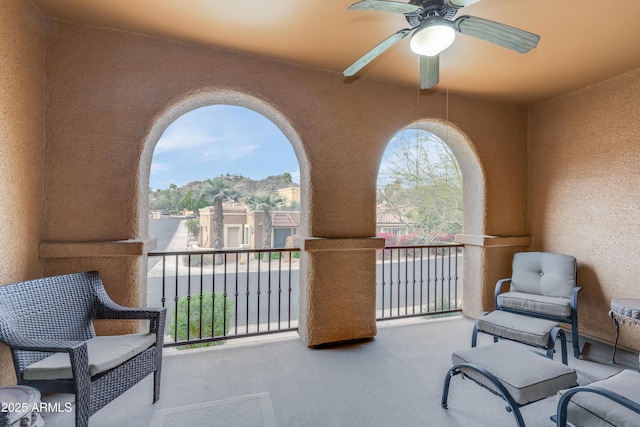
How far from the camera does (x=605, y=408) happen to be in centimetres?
133

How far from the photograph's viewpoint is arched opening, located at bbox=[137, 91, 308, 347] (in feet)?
8.69

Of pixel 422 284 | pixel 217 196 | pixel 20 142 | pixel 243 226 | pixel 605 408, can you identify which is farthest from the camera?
pixel 243 226

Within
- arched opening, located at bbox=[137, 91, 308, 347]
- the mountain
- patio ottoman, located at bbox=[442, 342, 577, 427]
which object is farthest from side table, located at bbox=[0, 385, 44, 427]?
the mountain

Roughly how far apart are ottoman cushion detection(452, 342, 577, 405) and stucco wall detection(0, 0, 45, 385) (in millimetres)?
2892

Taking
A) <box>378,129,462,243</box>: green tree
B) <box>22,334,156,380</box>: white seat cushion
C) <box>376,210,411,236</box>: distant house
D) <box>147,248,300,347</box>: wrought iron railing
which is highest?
<box>378,129,462,243</box>: green tree

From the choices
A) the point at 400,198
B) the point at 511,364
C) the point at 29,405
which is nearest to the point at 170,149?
the point at 400,198

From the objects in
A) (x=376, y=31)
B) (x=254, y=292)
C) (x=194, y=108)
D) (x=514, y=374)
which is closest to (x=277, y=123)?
(x=194, y=108)

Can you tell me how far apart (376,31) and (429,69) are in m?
0.56

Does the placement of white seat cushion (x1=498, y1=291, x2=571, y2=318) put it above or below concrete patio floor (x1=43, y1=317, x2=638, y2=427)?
above

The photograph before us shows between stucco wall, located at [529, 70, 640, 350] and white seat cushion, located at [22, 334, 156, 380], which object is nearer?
white seat cushion, located at [22, 334, 156, 380]

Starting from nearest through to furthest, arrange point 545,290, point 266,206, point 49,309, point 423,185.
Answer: point 49,309, point 545,290, point 423,185, point 266,206

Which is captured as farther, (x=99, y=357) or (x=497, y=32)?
(x=99, y=357)

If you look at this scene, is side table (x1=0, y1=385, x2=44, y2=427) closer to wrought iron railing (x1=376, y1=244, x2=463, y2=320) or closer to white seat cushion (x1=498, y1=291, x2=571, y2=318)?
wrought iron railing (x1=376, y1=244, x2=463, y2=320)

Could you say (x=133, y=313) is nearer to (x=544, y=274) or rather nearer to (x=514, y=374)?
(x=514, y=374)
